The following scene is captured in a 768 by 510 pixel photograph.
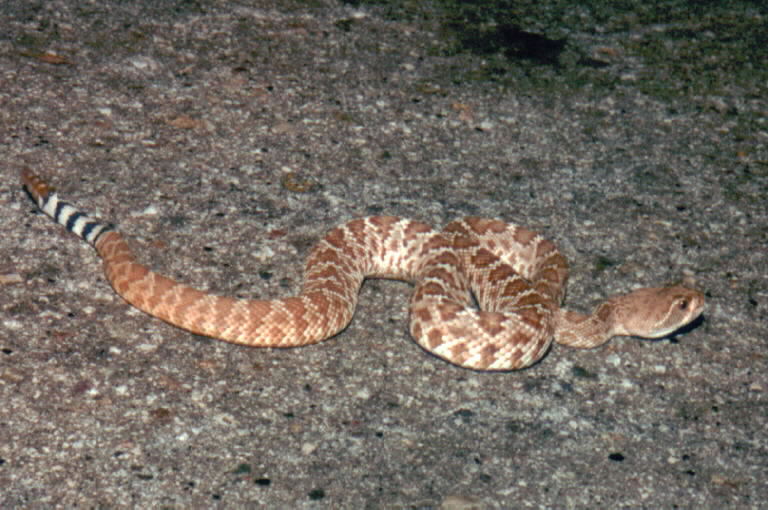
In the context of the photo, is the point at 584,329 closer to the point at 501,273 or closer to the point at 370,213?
the point at 501,273

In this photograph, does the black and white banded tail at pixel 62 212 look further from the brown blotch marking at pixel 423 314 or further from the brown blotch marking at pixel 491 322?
the brown blotch marking at pixel 491 322

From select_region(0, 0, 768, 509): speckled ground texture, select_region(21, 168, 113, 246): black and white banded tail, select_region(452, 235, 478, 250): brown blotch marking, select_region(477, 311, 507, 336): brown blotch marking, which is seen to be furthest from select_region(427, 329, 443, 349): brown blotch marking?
select_region(21, 168, 113, 246): black and white banded tail

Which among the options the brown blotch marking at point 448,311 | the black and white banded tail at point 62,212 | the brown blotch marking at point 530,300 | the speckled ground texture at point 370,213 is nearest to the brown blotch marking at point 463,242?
the speckled ground texture at point 370,213

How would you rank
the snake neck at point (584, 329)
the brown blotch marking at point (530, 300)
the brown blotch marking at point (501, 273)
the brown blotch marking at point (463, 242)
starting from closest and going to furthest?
the snake neck at point (584, 329) < the brown blotch marking at point (530, 300) < the brown blotch marking at point (501, 273) < the brown blotch marking at point (463, 242)

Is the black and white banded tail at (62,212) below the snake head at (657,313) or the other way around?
below

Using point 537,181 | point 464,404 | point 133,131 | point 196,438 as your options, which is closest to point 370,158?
point 537,181

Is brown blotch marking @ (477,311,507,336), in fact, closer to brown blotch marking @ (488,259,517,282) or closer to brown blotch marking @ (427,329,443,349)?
brown blotch marking @ (427,329,443,349)

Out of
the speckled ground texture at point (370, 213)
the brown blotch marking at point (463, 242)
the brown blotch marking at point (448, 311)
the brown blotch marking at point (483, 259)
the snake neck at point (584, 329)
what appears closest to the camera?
the speckled ground texture at point (370, 213)

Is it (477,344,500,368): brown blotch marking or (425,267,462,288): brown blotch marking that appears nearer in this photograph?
(477,344,500,368): brown blotch marking

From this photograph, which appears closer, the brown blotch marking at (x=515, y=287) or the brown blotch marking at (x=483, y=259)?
the brown blotch marking at (x=515, y=287)
